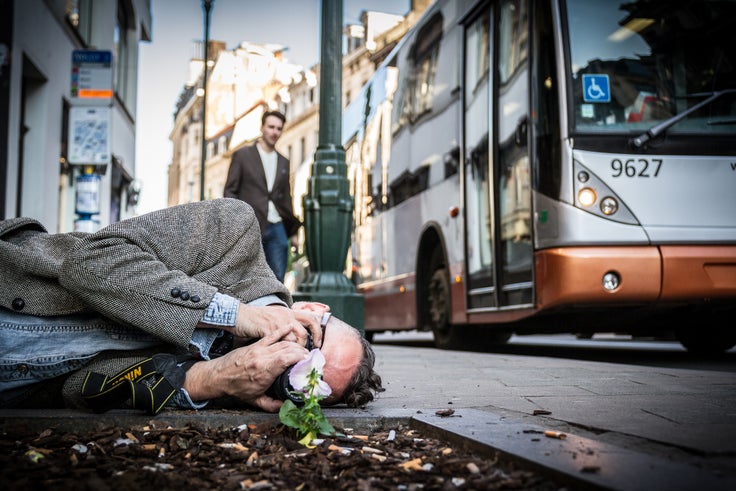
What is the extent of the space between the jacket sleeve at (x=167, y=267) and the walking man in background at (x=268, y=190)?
4.40 m

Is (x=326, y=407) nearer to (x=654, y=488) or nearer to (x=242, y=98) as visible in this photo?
(x=654, y=488)

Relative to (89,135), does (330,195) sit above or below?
below

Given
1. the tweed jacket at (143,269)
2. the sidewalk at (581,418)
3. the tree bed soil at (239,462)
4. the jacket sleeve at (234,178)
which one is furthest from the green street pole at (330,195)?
the tree bed soil at (239,462)

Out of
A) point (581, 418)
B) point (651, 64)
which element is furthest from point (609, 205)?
point (581, 418)

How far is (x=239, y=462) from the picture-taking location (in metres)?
2.61

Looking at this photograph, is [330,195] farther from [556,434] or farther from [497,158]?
[556,434]

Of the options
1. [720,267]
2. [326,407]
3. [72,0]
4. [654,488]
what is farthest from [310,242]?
[72,0]

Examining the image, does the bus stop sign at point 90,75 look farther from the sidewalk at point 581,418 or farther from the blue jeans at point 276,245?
the sidewalk at point 581,418

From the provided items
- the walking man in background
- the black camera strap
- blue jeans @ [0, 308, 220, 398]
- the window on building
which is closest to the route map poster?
the window on building

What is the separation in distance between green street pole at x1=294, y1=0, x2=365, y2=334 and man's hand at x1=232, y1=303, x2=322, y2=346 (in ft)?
12.4

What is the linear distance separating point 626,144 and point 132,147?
66.6ft

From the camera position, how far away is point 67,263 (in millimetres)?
3094

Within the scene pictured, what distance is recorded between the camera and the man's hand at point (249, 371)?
3053 mm

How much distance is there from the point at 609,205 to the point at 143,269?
4.04 metres
